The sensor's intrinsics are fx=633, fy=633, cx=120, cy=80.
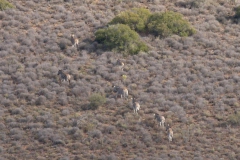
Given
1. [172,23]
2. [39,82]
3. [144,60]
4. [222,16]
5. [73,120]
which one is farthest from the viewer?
[222,16]

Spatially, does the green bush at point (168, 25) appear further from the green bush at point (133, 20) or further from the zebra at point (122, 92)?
the zebra at point (122, 92)

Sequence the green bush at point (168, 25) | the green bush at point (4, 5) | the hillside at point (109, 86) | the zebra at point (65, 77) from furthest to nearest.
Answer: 1. the green bush at point (4, 5)
2. the green bush at point (168, 25)
3. the zebra at point (65, 77)
4. the hillside at point (109, 86)

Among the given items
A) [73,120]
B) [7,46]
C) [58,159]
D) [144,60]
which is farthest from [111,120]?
[7,46]

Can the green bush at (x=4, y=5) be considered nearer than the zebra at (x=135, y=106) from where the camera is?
No

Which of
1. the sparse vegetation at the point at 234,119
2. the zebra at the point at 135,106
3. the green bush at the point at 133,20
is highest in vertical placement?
the green bush at the point at 133,20

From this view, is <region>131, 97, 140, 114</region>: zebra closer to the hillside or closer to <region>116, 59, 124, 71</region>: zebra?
the hillside

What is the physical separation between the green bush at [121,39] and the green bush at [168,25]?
1.49m

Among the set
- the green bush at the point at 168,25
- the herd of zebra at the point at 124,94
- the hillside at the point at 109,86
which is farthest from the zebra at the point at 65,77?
the green bush at the point at 168,25

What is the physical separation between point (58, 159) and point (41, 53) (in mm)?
8773

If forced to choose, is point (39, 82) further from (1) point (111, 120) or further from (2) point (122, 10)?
(2) point (122, 10)

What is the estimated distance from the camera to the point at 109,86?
29141mm

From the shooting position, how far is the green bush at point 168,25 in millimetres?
33781

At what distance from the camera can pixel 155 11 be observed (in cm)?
3662

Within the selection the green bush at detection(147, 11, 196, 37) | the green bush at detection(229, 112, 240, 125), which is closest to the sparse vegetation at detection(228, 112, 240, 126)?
the green bush at detection(229, 112, 240, 125)
